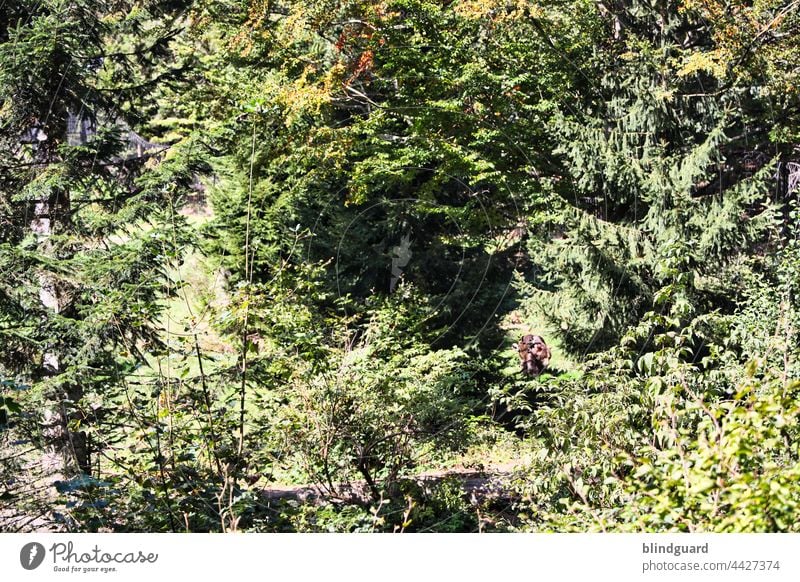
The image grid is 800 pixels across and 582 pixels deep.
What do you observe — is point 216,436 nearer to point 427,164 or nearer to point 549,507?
point 549,507

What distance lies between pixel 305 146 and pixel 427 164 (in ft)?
5.80

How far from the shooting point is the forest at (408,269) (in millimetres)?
4809

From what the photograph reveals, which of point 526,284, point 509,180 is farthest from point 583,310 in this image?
point 509,180

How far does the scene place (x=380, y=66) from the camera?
1116 cm

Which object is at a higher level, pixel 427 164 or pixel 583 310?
pixel 427 164

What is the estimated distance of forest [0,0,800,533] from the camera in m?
4.81

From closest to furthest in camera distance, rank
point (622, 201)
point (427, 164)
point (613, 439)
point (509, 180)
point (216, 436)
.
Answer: point (613, 439) → point (216, 436) → point (622, 201) → point (509, 180) → point (427, 164)

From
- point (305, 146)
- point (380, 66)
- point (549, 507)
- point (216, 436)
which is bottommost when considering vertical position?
point (549, 507)
